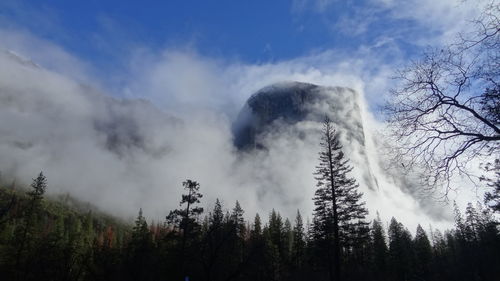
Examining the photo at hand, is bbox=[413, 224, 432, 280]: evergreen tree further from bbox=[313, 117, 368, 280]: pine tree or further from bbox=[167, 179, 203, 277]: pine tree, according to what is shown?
bbox=[167, 179, 203, 277]: pine tree

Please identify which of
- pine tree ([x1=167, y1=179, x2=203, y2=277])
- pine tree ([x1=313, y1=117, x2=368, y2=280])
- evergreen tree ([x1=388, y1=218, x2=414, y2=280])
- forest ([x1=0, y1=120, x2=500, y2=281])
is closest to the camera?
forest ([x1=0, y1=120, x2=500, y2=281])

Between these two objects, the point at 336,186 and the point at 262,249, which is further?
the point at 336,186

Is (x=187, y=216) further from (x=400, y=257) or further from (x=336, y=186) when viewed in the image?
(x=400, y=257)

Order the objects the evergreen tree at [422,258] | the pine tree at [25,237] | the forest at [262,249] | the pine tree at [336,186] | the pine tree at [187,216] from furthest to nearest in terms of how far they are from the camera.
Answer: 1. the evergreen tree at [422,258]
2. the pine tree at [25,237]
3. the pine tree at [187,216]
4. the pine tree at [336,186]
5. the forest at [262,249]

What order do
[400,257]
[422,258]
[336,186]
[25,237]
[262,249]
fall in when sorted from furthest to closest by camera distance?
[422,258]
[400,257]
[25,237]
[336,186]
[262,249]

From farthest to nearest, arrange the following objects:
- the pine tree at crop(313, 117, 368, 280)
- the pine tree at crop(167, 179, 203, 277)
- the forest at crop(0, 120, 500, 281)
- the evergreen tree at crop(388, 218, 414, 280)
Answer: the evergreen tree at crop(388, 218, 414, 280), the pine tree at crop(167, 179, 203, 277), the pine tree at crop(313, 117, 368, 280), the forest at crop(0, 120, 500, 281)

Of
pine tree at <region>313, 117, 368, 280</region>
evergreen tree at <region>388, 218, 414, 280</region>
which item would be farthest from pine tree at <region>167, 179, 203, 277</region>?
evergreen tree at <region>388, 218, 414, 280</region>

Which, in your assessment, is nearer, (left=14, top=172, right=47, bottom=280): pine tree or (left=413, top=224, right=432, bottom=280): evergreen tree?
(left=14, top=172, right=47, bottom=280): pine tree

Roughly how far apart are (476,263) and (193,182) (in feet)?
159

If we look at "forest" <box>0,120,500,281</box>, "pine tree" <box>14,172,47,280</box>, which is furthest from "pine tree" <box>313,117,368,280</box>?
"pine tree" <box>14,172,47,280</box>

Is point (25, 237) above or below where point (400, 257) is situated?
below

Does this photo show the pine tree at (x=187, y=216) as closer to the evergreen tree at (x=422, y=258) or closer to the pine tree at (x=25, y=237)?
the pine tree at (x=25, y=237)

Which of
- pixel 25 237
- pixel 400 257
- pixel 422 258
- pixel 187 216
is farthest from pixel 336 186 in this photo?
pixel 422 258

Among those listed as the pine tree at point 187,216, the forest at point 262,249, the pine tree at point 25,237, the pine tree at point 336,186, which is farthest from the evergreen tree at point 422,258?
the pine tree at point 25,237
